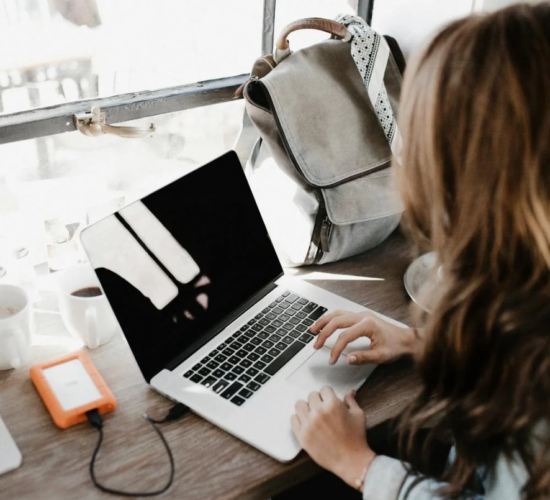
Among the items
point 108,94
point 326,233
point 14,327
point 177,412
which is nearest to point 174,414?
point 177,412

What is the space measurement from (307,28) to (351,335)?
59 cm

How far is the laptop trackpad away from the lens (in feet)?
2.91

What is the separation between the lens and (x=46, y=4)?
109 centimetres

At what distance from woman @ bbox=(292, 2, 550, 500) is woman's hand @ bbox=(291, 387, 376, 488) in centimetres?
7

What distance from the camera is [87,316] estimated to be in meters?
0.93

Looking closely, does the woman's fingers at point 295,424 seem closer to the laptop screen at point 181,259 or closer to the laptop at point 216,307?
the laptop at point 216,307

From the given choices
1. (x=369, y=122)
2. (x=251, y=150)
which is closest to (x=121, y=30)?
(x=251, y=150)

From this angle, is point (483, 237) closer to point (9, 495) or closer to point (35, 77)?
point (9, 495)

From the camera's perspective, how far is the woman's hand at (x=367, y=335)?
2.98ft

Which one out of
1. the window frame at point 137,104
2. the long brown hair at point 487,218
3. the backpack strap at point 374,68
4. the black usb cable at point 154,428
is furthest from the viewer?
the backpack strap at point 374,68

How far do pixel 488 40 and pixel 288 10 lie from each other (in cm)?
87

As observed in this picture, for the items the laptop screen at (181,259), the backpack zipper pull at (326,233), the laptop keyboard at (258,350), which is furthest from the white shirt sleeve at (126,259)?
the backpack zipper pull at (326,233)

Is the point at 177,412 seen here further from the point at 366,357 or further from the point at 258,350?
the point at 366,357

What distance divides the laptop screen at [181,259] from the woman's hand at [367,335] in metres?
0.16
